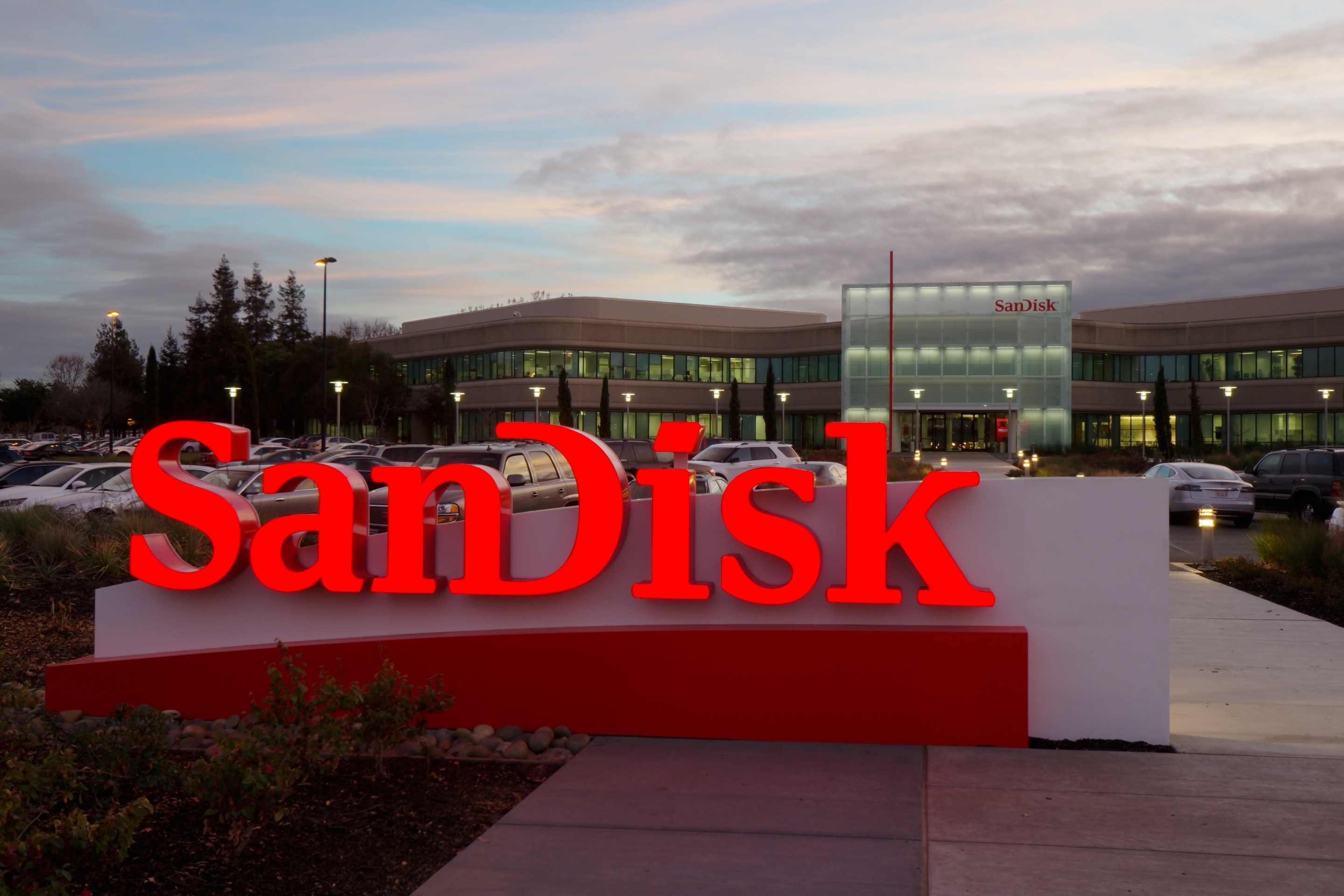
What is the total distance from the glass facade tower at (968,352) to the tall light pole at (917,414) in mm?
309

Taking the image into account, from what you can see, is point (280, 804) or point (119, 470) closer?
point (280, 804)

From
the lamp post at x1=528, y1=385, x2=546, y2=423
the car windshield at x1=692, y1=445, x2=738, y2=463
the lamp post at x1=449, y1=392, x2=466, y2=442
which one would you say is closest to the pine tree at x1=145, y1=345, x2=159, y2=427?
the lamp post at x1=449, y1=392, x2=466, y2=442

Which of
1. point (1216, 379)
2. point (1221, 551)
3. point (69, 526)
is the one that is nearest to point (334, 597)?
point (69, 526)

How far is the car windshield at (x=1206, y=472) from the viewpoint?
24.7 meters

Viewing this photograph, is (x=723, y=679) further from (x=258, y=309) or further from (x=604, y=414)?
(x=258, y=309)

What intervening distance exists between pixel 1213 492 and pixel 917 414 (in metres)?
35.8

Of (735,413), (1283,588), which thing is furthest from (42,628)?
(735,413)

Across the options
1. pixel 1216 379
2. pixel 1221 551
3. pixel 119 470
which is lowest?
pixel 1221 551

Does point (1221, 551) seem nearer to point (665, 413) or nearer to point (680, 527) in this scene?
point (680, 527)

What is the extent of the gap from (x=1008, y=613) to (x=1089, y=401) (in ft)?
234

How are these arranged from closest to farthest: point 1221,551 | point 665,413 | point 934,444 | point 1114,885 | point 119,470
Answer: point 1114,885, point 1221,551, point 119,470, point 934,444, point 665,413

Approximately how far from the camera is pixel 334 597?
26.8 feet

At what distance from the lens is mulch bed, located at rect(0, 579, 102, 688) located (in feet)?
31.9

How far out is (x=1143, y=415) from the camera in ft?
220
